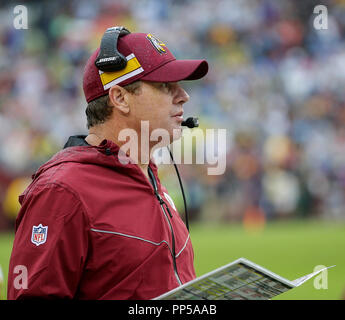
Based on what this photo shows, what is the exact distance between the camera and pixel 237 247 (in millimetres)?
9555

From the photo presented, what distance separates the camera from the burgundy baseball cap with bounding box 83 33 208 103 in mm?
2027

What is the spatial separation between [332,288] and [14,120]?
26.7ft

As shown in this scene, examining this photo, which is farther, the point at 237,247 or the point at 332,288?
the point at 237,247

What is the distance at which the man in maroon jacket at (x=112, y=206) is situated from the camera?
5.81 ft

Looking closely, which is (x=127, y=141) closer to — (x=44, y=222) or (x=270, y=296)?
(x=44, y=222)

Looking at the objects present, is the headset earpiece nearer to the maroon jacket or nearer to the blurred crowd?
the maroon jacket

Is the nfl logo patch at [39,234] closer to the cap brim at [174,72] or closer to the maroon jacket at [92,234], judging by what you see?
the maroon jacket at [92,234]

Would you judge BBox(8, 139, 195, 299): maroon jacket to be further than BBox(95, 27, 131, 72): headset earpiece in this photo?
No

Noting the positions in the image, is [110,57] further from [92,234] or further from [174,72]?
[92,234]

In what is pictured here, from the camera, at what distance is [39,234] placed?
1.77 meters

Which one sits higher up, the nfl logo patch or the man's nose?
the man's nose

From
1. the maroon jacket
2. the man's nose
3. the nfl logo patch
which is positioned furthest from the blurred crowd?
the nfl logo patch
